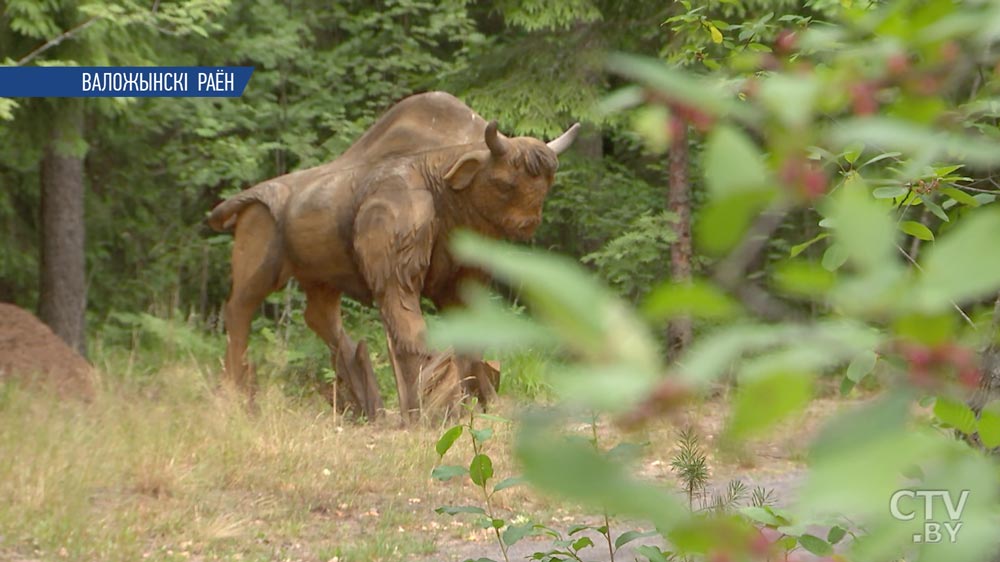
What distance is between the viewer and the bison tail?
807 centimetres

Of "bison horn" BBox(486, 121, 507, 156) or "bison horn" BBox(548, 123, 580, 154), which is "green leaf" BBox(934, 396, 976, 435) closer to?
"bison horn" BBox(486, 121, 507, 156)

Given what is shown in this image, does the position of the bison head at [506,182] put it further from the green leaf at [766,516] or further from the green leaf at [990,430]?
the green leaf at [990,430]

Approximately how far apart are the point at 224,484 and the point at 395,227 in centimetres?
211

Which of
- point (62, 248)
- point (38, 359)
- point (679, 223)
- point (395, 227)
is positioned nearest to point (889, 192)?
point (395, 227)

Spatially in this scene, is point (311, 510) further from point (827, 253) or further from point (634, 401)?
point (634, 401)

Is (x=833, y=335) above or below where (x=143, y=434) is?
above

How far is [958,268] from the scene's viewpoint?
0.44m

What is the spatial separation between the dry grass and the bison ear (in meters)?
1.46

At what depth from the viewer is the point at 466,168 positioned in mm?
7262

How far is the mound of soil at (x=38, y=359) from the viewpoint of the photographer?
820 centimetres

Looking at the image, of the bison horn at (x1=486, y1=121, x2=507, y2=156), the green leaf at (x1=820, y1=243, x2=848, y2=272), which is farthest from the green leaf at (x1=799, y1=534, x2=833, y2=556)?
the bison horn at (x1=486, y1=121, x2=507, y2=156)

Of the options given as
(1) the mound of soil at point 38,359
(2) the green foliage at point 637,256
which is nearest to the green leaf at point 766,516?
(1) the mound of soil at point 38,359

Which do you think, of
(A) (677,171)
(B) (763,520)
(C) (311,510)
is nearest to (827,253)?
(B) (763,520)

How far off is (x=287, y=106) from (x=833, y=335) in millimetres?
12885
